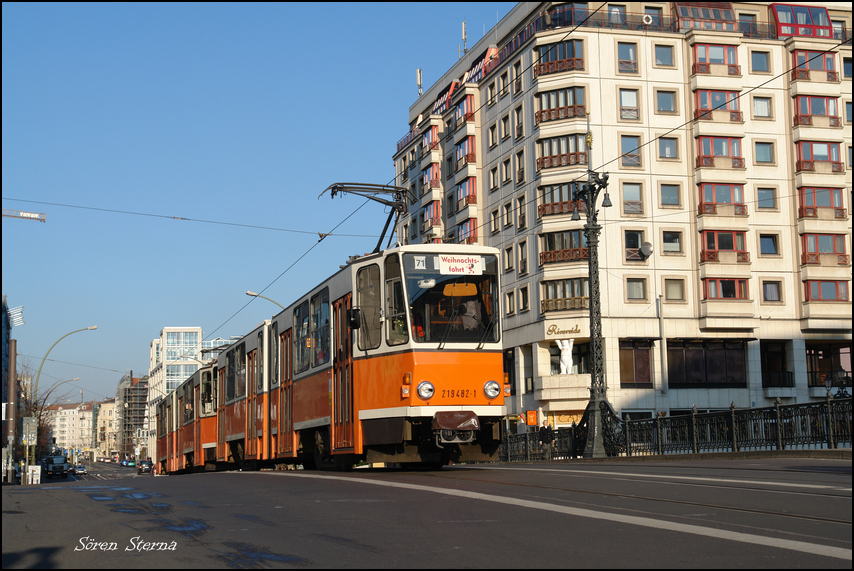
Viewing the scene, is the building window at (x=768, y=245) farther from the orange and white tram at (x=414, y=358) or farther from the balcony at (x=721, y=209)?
the orange and white tram at (x=414, y=358)

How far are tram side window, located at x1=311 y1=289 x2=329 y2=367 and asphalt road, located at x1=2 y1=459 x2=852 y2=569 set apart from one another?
5.62 meters

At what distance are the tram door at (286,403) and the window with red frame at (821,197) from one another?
1660 inches

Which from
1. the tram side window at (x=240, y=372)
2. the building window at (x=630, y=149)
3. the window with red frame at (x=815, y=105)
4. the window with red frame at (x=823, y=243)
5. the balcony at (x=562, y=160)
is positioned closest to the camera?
the tram side window at (x=240, y=372)

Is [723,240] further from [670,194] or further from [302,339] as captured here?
[302,339]

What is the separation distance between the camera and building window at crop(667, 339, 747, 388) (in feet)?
177

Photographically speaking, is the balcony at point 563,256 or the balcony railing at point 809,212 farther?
the balcony railing at point 809,212

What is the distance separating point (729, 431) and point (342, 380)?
1303 centimetres

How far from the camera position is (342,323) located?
685 inches

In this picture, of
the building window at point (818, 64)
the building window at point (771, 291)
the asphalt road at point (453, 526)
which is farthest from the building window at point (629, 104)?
the asphalt road at point (453, 526)

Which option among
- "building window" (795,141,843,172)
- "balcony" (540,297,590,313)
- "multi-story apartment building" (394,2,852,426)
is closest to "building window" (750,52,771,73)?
"multi-story apartment building" (394,2,852,426)

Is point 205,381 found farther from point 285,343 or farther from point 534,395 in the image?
point 534,395

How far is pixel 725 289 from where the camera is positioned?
5453 centimetres

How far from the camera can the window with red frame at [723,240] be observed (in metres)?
54.4

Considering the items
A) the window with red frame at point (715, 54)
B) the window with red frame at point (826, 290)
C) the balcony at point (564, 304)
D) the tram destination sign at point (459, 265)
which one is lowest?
the tram destination sign at point (459, 265)
